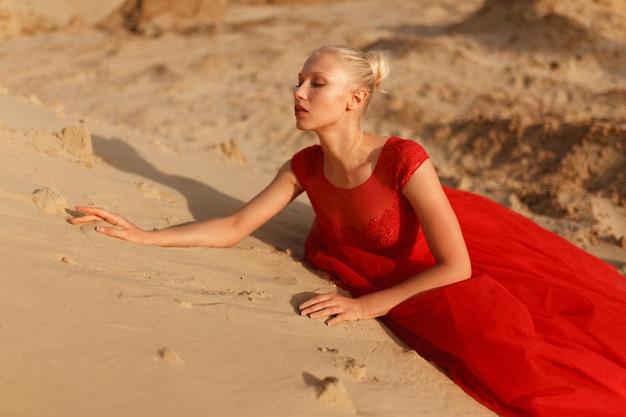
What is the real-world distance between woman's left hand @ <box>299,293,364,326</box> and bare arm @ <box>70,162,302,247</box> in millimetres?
668

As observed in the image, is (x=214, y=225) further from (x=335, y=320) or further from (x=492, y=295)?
(x=492, y=295)

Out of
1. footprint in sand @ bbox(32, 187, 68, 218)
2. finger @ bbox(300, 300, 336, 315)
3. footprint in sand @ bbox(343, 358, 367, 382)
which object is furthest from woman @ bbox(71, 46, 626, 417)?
footprint in sand @ bbox(343, 358, 367, 382)

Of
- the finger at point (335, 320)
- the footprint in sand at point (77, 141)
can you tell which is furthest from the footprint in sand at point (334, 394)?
the footprint in sand at point (77, 141)

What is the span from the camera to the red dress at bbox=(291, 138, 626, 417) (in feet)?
7.43

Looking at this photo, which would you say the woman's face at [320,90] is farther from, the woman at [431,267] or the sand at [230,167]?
the sand at [230,167]

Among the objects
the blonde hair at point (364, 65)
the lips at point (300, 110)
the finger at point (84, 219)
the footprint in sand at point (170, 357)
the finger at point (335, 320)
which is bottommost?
the finger at point (335, 320)

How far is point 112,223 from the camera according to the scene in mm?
2725

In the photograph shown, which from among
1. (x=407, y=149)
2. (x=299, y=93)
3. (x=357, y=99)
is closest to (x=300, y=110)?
(x=299, y=93)

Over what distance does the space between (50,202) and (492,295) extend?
1.62m

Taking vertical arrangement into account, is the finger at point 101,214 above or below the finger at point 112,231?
above

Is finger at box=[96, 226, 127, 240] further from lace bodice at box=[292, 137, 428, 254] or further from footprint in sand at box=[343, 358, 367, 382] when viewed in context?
footprint in sand at box=[343, 358, 367, 382]

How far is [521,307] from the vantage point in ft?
7.89

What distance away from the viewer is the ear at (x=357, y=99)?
275cm

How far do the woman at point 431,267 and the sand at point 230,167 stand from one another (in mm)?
118
